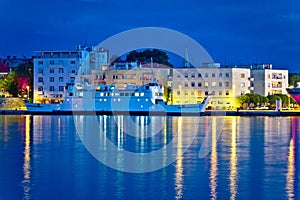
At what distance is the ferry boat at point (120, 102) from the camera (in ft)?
198

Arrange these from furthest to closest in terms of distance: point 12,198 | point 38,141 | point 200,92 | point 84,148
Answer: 1. point 200,92
2. point 38,141
3. point 84,148
4. point 12,198

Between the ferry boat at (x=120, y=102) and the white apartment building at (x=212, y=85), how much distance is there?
310 centimetres

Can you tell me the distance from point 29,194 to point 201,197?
2907 millimetres

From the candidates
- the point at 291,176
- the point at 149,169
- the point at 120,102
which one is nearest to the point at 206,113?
the point at 120,102

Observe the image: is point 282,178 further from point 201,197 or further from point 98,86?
point 98,86

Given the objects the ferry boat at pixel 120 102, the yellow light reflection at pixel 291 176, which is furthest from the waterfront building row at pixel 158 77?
the yellow light reflection at pixel 291 176

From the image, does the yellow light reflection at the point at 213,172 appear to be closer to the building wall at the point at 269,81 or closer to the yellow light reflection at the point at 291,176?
the yellow light reflection at the point at 291,176

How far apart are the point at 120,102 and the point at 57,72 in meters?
8.33

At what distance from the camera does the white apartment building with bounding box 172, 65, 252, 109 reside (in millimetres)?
63938

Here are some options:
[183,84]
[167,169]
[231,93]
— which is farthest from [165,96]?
[167,169]

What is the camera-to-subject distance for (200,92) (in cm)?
6500

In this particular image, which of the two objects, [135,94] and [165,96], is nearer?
[135,94]

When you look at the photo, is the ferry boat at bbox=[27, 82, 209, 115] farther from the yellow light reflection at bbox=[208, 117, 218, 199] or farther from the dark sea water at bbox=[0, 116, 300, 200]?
the yellow light reflection at bbox=[208, 117, 218, 199]

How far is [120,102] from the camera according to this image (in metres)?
61.5
